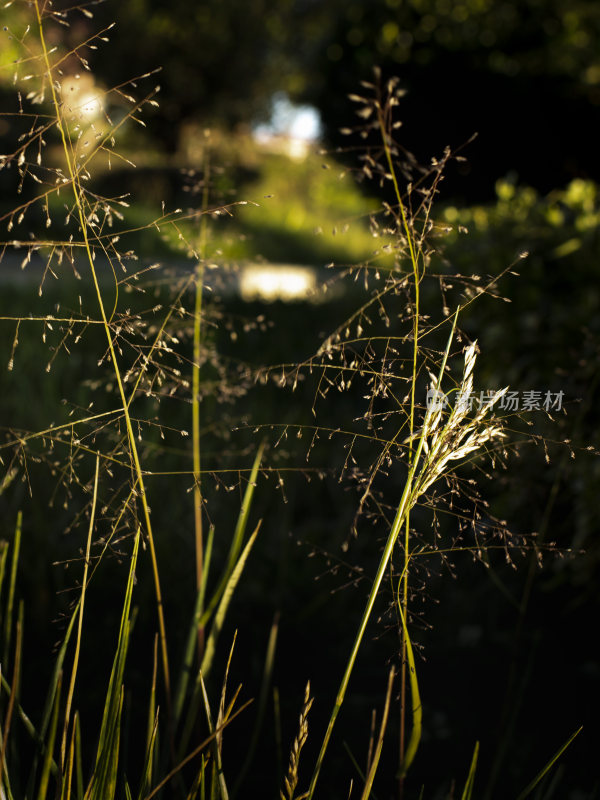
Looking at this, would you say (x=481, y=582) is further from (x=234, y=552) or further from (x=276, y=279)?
(x=276, y=279)

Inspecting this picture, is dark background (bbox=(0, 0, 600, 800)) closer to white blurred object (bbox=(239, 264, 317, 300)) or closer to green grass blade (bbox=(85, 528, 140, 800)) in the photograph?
green grass blade (bbox=(85, 528, 140, 800))

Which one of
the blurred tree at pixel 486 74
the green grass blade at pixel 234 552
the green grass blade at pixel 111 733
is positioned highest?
the blurred tree at pixel 486 74

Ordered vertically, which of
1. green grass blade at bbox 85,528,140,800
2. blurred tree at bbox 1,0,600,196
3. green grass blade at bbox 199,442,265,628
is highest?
blurred tree at bbox 1,0,600,196

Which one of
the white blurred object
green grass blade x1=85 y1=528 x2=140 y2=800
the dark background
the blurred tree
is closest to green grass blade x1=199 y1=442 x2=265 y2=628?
green grass blade x1=85 y1=528 x2=140 y2=800

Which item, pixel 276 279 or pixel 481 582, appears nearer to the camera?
pixel 481 582

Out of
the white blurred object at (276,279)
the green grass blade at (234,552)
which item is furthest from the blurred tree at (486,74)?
the green grass blade at (234,552)

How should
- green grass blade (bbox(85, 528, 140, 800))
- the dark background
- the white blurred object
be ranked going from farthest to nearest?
the white blurred object
the dark background
green grass blade (bbox(85, 528, 140, 800))

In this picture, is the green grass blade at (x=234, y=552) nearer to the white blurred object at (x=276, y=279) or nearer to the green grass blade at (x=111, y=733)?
the green grass blade at (x=111, y=733)

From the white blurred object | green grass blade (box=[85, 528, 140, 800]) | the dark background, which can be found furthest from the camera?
the white blurred object

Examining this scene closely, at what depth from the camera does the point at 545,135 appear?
8.83 m

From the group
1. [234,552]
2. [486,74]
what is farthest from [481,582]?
[486,74]

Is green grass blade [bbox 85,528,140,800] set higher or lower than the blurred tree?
lower

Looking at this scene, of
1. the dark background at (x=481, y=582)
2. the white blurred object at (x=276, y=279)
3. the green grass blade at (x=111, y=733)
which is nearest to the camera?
the green grass blade at (x=111, y=733)

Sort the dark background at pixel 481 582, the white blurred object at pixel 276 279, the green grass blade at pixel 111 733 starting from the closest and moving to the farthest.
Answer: the green grass blade at pixel 111 733
the dark background at pixel 481 582
the white blurred object at pixel 276 279
